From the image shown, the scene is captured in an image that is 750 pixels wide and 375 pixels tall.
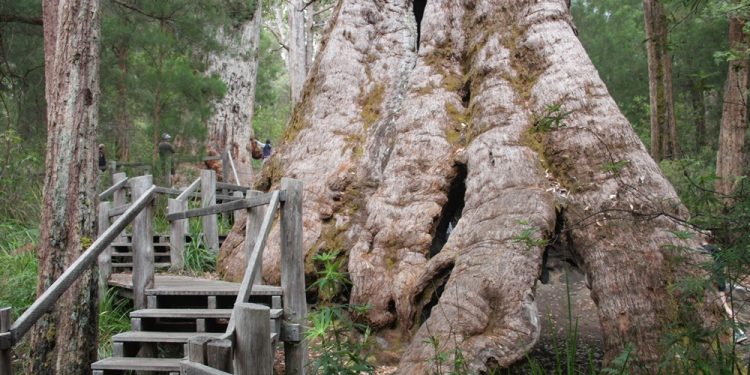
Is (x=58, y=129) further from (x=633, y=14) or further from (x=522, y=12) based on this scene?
(x=633, y=14)

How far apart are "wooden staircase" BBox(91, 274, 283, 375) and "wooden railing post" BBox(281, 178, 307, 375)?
112 mm

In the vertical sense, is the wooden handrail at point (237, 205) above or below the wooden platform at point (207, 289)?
above

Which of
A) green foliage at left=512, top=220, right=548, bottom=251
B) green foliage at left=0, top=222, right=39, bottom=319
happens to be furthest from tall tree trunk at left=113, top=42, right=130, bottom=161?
green foliage at left=512, top=220, right=548, bottom=251

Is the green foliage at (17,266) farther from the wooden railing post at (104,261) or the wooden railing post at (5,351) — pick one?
the wooden railing post at (5,351)

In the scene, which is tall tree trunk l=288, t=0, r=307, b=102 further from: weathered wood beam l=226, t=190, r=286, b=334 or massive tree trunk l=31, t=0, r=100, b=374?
weathered wood beam l=226, t=190, r=286, b=334

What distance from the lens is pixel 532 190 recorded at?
5332mm

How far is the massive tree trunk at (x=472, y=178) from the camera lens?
174 inches

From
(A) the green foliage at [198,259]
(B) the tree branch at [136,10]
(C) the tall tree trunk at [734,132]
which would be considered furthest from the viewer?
(C) the tall tree trunk at [734,132]

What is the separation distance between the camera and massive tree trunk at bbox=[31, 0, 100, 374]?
539 cm

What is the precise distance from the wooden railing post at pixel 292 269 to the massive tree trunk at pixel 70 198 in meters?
1.76

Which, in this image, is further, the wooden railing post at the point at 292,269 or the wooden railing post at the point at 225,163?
the wooden railing post at the point at 225,163

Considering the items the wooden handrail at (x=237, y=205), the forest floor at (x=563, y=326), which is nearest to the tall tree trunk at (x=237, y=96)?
the forest floor at (x=563, y=326)

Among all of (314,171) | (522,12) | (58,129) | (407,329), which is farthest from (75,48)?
(522,12)

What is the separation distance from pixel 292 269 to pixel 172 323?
1288mm
